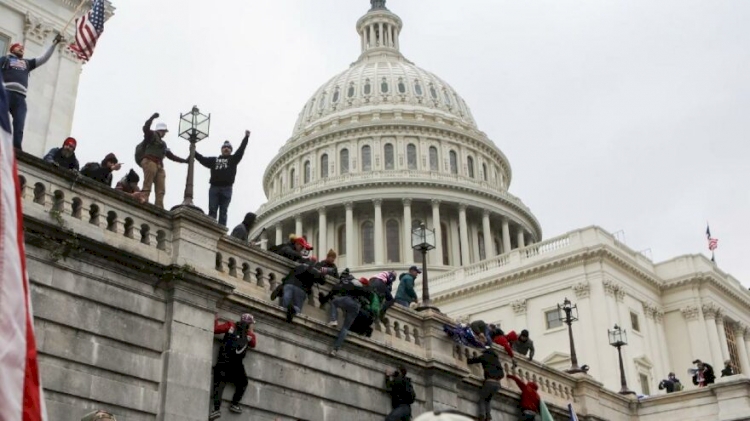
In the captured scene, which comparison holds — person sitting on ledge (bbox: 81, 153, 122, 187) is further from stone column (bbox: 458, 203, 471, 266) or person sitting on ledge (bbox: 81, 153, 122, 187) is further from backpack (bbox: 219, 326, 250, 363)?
stone column (bbox: 458, 203, 471, 266)

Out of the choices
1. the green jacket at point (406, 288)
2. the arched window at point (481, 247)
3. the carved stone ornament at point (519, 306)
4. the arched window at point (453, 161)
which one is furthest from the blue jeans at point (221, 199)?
the arched window at point (453, 161)

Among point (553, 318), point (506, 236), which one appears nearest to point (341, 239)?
point (506, 236)

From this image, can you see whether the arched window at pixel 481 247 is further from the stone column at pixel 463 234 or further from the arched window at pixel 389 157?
the arched window at pixel 389 157

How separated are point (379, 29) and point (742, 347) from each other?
65.2 m

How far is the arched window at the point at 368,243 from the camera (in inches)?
3231

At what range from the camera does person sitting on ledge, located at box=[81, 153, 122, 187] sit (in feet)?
52.7

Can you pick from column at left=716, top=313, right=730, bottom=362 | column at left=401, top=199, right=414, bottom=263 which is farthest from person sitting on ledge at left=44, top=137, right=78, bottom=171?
column at left=401, top=199, right=414, bottom=263

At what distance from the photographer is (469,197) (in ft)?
279

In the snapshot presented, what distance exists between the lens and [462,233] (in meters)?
82.6

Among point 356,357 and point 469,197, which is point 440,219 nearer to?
point 469,197

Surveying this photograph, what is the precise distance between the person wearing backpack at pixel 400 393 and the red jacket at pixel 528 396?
17.3ft

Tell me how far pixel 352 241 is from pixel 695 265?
1207 inches

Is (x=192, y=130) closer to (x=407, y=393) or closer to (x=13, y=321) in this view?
(x=407, y=393)

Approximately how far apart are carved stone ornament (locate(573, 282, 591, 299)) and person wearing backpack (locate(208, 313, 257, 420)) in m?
42.6
